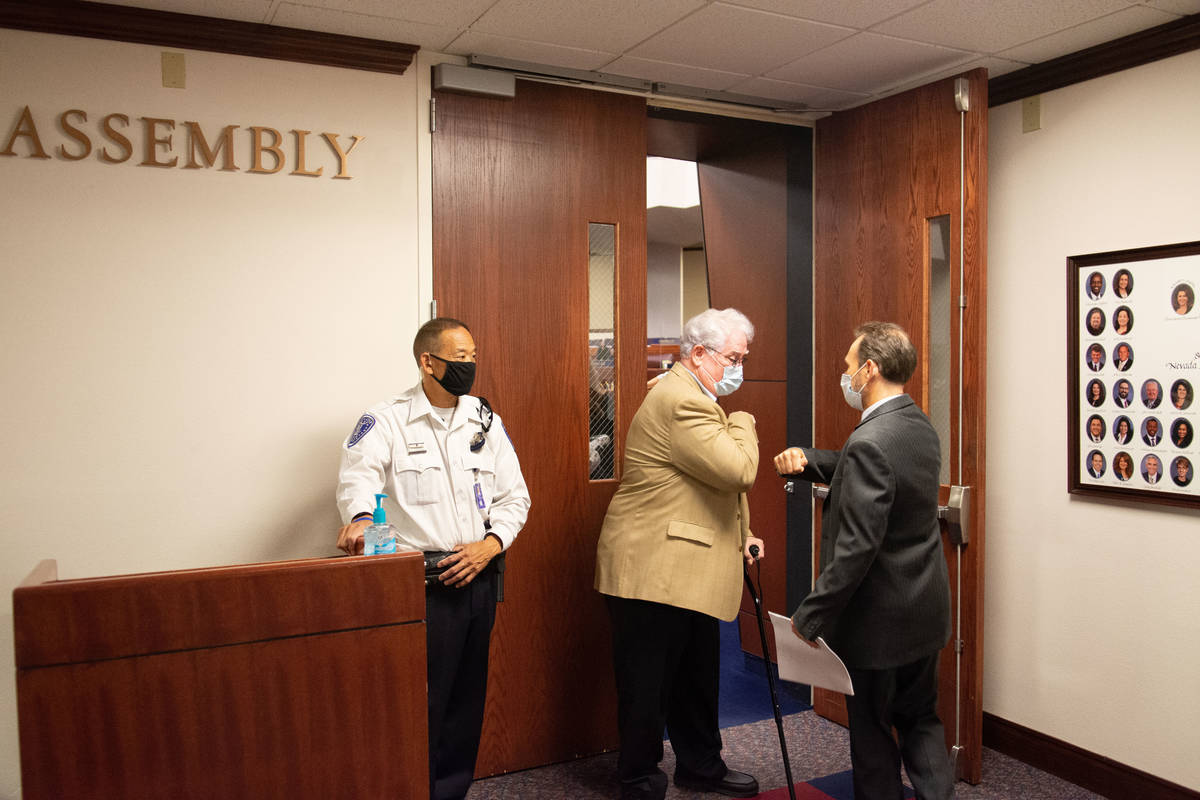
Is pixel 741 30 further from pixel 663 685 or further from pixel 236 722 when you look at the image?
pixel 236 722

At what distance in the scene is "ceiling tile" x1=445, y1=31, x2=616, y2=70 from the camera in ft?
11.0

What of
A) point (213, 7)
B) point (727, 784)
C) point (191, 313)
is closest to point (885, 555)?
point (727, 784)

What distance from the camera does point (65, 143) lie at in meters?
2.96

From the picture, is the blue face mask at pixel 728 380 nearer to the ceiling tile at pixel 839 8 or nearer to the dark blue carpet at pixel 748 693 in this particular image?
the ceiling tile at pixel 839 8

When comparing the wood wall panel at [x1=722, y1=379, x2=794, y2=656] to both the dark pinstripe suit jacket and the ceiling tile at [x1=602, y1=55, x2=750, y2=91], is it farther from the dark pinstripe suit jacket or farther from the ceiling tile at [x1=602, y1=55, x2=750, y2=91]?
the dark pinstripe suit jacket

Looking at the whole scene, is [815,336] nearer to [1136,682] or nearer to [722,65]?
[722,65]

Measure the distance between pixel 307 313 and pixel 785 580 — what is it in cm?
274

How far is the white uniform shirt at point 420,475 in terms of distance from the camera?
2.90 meters

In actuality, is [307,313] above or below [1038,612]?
above

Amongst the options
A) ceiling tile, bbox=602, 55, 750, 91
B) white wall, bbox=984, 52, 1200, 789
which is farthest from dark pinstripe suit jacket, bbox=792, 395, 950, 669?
ceiling tile, bbox=602, 55, 750, 91

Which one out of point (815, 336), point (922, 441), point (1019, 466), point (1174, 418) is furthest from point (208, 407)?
point (1174, 418)

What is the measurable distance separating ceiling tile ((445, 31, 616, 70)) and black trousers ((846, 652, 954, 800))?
8.01 ft

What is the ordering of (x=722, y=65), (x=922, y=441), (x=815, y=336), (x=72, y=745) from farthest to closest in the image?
1. (x=815, y=336)
2. (x=722, y=65)
3. (x=922, y=441)
4. (x=72, y=745)

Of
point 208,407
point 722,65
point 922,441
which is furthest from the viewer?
point 722,65
